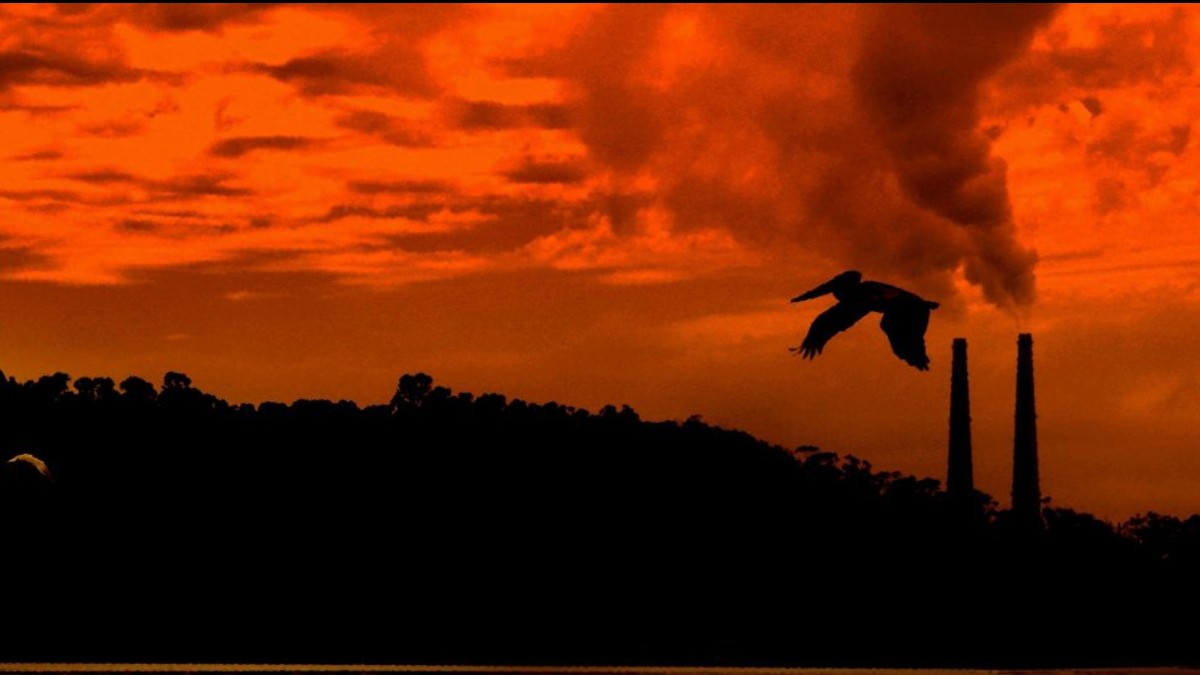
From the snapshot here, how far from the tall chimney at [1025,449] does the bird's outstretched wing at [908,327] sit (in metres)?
40.2

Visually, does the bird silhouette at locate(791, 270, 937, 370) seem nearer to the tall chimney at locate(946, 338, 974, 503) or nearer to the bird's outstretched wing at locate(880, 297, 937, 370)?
the bird's outstretched wing at locate(880, 297, 937, 370)

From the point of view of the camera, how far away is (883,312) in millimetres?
34594

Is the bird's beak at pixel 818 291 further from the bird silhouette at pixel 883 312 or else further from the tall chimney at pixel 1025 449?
the tall chimney at pixel 1025 449

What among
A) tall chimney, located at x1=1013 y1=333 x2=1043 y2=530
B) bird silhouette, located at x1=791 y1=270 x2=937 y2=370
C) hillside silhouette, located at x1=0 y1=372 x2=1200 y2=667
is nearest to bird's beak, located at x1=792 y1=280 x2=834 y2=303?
bird silhouette, located at x1=791 y1=270 x2=937 y2=370

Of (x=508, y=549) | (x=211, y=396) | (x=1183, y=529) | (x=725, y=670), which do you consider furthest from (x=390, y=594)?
(x=1183, y=529)

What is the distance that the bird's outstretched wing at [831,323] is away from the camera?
32.4 metres

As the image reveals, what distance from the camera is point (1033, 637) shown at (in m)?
62.4

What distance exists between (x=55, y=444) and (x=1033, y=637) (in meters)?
38.3

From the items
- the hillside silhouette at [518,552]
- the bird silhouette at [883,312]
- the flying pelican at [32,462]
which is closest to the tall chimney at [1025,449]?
the hillside silhouette at [518,552]

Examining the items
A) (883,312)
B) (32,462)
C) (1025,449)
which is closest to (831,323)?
(883,312)

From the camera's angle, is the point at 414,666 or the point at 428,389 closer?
the point at 414,666

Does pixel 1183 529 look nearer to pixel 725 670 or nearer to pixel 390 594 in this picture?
pixel 390 594

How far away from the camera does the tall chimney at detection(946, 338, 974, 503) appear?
2953 inches

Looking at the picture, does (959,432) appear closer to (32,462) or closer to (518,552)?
(518,552)
